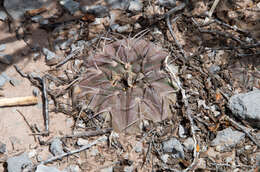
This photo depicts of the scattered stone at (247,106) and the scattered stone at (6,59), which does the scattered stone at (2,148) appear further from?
the scattered stone at (247,106)

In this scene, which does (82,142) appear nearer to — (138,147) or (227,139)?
(138,147)

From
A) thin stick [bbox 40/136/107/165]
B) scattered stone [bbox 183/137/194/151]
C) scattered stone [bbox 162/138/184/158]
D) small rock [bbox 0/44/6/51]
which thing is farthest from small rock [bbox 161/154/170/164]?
small rock [bbox 0/44/6/51]

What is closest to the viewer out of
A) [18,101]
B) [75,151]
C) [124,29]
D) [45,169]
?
[45,169]

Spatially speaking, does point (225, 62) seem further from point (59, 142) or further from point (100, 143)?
point (59, 142)

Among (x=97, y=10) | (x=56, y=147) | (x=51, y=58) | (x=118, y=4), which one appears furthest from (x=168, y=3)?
(x=56, y=147)

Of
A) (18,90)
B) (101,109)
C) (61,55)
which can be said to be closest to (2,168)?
(18,90)

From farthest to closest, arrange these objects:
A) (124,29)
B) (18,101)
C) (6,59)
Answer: (124,29)
(6,59)
(18,101)

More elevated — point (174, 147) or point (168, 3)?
point (168, 3)

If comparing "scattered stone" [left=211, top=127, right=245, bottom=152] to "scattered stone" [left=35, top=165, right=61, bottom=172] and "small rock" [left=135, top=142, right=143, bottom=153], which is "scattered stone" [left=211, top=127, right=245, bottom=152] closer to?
"small rock" [left=135, top=142, right=143, bottom=153]
